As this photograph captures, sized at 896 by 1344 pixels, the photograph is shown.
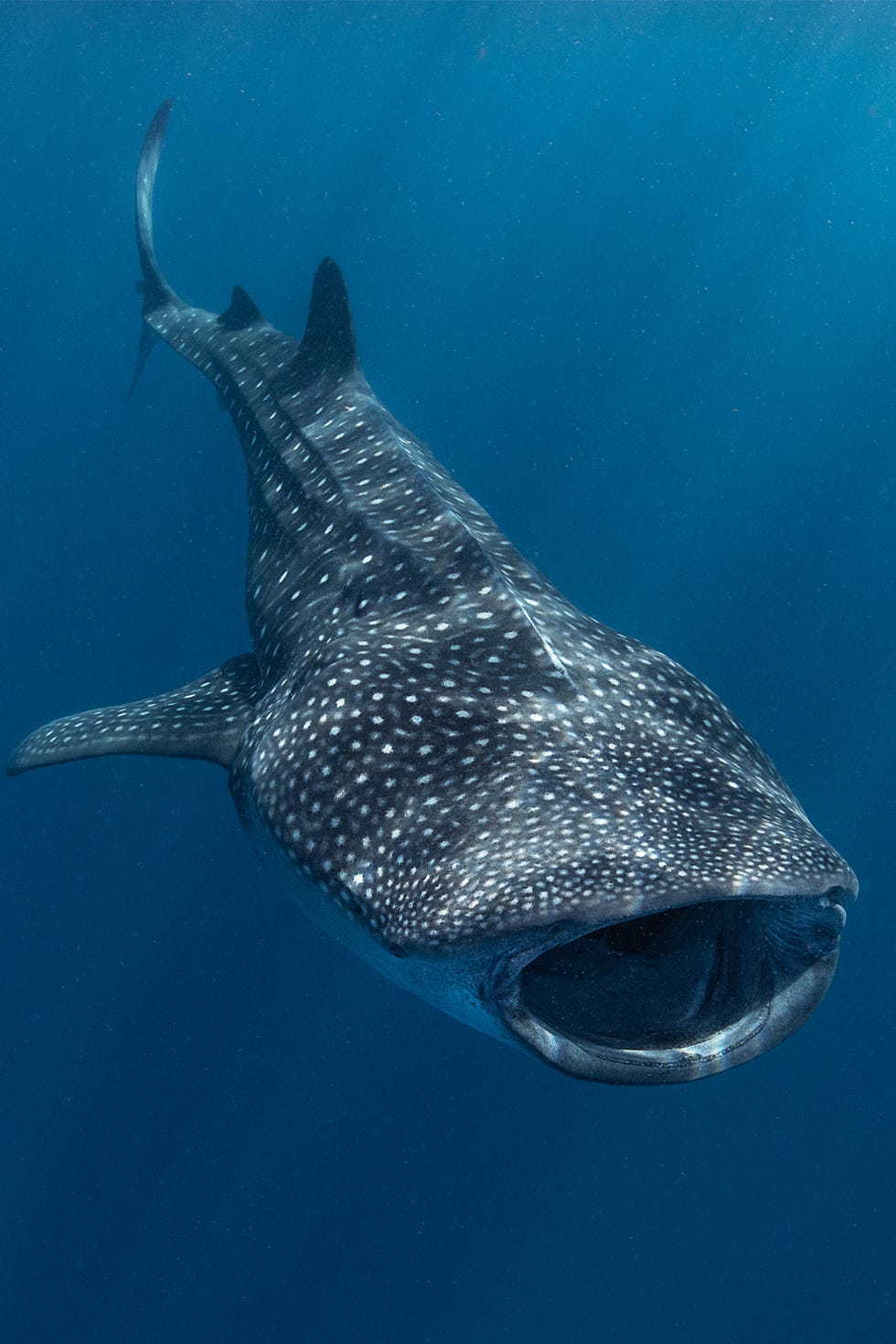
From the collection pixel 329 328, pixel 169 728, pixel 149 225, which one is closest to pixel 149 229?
pixel 149 225

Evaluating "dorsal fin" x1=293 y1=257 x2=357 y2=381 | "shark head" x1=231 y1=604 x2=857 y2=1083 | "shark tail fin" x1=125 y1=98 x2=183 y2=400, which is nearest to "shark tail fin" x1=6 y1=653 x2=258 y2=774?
"shark head" x1=231 y1=604 x2=857 y2=1083

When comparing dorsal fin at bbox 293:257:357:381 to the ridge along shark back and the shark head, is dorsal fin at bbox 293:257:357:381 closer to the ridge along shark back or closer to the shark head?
the ridge along shark back

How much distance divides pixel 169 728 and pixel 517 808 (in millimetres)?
3055

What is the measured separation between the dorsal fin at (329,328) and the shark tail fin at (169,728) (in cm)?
273

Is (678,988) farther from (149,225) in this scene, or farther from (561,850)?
(149,225)

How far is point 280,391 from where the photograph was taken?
7.18 meters

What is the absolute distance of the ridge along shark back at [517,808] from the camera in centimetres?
257

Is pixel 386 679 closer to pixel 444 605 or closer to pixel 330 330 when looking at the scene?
pixel 444 605

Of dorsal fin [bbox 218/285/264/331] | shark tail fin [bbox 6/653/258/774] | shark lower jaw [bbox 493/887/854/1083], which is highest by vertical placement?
dorsal fin [bbox 218/285/264/331]

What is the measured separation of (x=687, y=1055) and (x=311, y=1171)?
8.19m

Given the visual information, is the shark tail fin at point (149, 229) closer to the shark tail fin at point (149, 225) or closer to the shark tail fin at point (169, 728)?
the shark tail fin at point (149, 225)

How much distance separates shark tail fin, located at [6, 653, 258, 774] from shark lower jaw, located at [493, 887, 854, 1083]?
8.18ft

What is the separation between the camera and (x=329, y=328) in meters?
7.07

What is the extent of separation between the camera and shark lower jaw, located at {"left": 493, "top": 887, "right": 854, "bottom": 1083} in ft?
8.44
